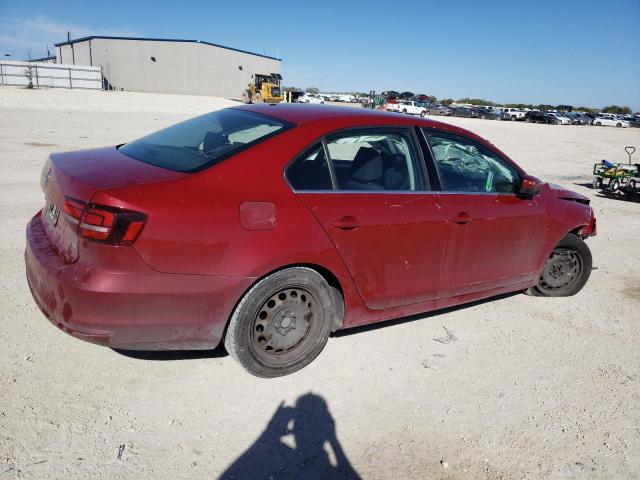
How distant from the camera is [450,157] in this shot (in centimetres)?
380

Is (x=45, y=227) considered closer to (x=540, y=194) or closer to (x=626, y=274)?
(x=540, y=194)

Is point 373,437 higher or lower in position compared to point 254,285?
lower

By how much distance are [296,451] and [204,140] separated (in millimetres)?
2020

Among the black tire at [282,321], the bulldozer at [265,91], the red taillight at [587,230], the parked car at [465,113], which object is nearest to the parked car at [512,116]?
the parked car at [465,113]

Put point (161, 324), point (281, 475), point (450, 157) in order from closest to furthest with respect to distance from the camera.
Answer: point (281, 475), point (161, 324), point (450, 157)

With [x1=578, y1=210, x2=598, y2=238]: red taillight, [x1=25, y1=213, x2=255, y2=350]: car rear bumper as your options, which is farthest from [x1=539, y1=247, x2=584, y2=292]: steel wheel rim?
[x1=25, y1=213, x2=255, y2=350]: car rear bumper

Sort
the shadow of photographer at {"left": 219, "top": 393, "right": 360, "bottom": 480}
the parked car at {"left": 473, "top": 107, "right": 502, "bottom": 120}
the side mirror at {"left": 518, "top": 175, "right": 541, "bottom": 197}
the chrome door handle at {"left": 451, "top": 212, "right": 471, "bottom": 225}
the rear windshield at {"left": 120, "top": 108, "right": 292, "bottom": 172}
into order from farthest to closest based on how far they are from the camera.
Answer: the parked car at {"left": 473, "top": 107, "right": 502, "bottom": 120}
the side mirror at {"left": 518, "top": 175, "right": 541, "bottom": 197}
the chrome door handle at {"left": 451, "top": 212, "right": 471, "bottom": 225}
the rear windshield at {"left": 120, "top": 108, "right": 292, "bottom": 172}
the shadow of photographer at {"left": 219, "top": 393, "right": 360, "bottom": 480}

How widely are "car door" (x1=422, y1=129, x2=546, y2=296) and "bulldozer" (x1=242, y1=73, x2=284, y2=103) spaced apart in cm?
4165

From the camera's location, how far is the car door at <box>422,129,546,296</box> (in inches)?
145

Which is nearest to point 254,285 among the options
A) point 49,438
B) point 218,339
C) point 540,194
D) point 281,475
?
point 218,339

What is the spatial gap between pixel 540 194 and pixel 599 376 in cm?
160

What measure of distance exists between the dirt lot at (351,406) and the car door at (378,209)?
543 mm

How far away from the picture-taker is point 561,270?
15.7 ft

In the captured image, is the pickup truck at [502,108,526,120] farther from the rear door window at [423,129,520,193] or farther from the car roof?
the car roof
